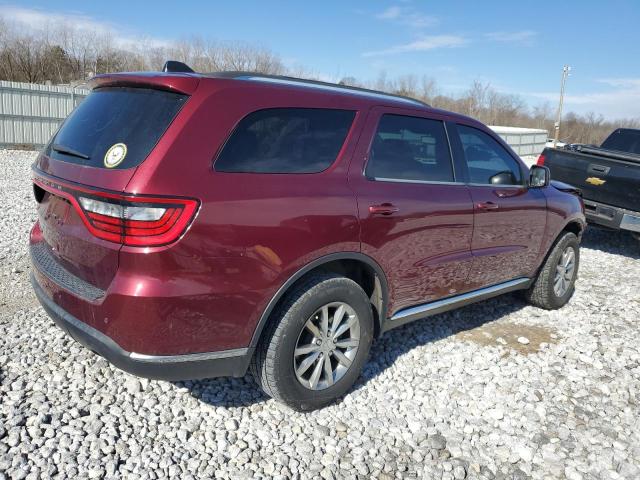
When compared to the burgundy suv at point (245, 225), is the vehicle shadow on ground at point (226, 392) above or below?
below

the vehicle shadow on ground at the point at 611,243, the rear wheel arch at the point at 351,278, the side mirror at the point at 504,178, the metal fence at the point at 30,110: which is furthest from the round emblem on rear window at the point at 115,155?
the metal fence at the point at 30,110

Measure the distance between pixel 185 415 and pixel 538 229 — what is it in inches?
134

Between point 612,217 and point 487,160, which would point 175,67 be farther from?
point 612,217

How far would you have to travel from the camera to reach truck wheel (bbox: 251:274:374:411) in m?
2.77

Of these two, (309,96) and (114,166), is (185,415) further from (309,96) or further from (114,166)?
(309,96)

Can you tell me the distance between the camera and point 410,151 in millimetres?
3451

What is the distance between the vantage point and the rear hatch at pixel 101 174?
2.30 metres

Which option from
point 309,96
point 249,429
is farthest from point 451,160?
point 249,429

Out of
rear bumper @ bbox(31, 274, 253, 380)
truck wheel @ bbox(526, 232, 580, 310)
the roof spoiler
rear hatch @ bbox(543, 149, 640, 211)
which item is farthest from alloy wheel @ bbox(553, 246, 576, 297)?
the roof spoiler

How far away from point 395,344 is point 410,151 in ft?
5.22

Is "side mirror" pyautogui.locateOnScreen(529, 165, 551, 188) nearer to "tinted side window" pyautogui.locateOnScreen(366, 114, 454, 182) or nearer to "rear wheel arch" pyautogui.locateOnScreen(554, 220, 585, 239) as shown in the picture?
"rear wheel arch" pyautogui.locateOnScreen(554, 220, 585, 239)

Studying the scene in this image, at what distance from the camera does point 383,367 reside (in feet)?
12.3

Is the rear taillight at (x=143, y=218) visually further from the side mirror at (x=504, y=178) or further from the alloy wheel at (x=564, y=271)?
the alloy wheel at (x=564, y=271)

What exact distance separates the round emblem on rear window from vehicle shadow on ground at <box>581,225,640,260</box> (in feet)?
24.5
